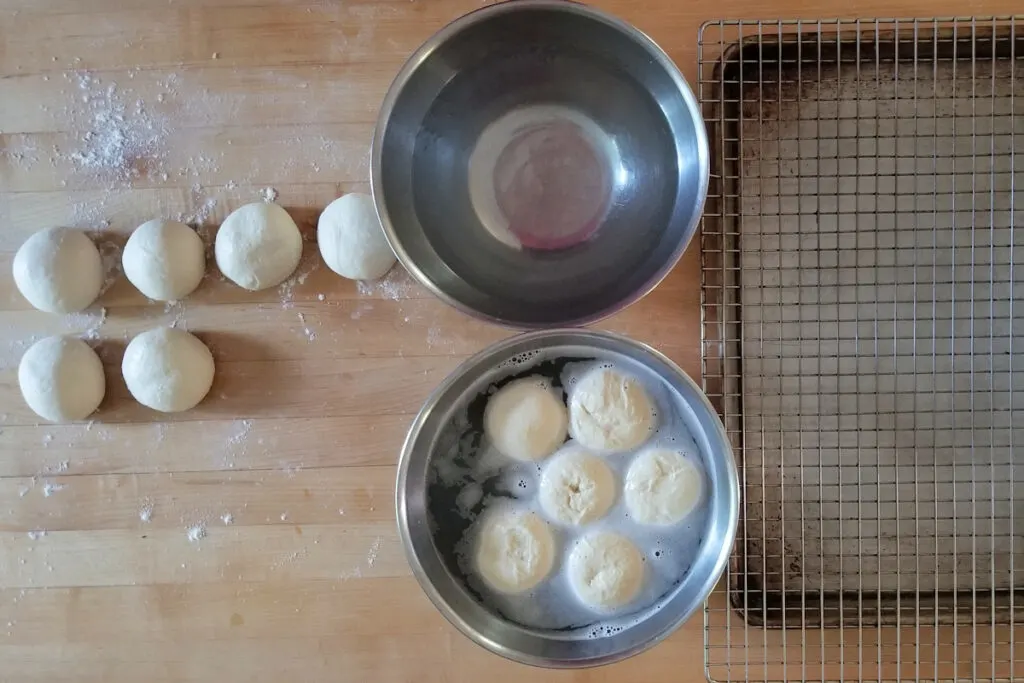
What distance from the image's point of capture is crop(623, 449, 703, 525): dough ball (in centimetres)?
84

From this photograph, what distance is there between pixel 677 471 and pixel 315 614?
18.0 inches

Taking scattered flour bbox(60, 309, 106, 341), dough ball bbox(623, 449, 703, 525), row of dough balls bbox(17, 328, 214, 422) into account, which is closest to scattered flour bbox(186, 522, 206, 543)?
row of dough balls bbox(17, 328, 214, 422)

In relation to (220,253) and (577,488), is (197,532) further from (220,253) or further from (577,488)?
(577,488)

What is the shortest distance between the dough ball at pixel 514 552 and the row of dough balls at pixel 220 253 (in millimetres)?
317

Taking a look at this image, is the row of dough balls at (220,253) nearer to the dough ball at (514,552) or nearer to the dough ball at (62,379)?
the dough ball at (62,379)

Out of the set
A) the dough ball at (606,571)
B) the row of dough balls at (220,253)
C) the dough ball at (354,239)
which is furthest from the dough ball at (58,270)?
the dough ball at (606,571)

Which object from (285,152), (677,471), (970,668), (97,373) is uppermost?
(285,152)

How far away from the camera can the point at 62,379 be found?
88 cm

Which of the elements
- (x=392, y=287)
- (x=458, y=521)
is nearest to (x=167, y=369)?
(x=392, y=287)

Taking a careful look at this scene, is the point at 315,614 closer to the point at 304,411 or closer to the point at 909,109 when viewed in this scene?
the point at 304,411

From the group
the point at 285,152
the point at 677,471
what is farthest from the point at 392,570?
the point at 285,152

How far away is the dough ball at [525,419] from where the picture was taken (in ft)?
2.80

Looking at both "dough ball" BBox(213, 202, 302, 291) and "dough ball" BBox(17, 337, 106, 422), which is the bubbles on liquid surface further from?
"dough ball" BBox(17, 337, 106, 422)

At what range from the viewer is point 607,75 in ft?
2.74
